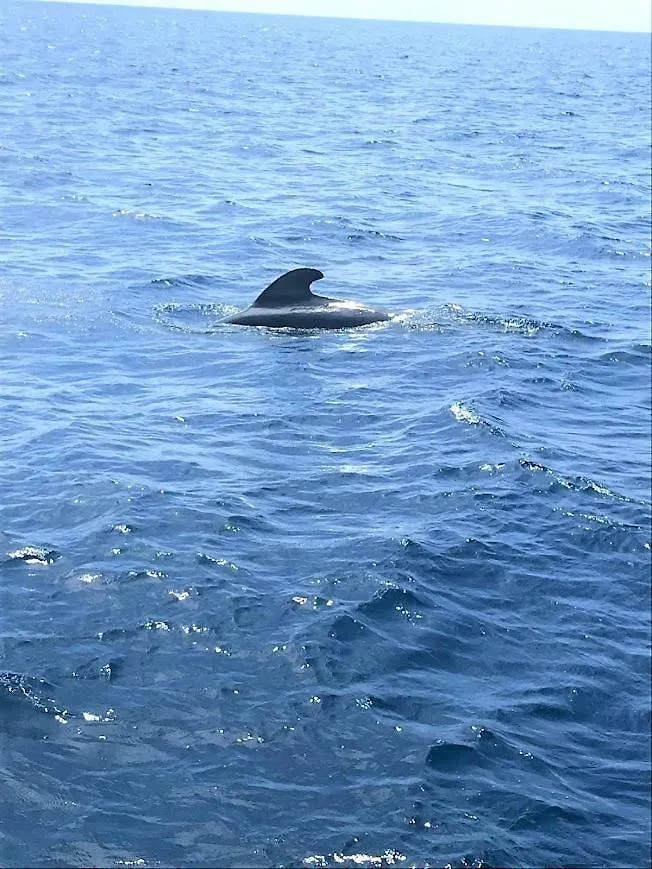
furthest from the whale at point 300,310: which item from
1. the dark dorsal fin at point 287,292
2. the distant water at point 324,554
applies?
the distant water at point 324,554

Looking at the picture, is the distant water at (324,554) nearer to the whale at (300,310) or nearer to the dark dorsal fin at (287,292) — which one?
the whale at (300,310)

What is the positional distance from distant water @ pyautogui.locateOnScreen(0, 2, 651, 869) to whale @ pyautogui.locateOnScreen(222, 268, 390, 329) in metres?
0.42

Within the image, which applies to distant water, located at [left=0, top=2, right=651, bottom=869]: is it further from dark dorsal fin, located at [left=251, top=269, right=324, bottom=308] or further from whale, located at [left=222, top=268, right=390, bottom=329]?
dark dorsal fin, located at [left=251, top=269, right=324, bottom=308]

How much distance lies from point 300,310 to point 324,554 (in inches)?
365

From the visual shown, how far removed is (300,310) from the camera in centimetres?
2108

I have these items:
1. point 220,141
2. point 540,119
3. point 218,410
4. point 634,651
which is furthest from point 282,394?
point 540,119

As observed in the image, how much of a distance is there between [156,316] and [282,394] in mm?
5049

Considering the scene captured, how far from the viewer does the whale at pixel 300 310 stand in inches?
824

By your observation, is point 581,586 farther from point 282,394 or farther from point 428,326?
point 428,326

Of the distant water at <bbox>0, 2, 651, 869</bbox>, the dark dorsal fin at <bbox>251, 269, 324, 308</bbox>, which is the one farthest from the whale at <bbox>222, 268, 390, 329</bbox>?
the distant water at <bbox>0, 2, 651, 869</bbox>

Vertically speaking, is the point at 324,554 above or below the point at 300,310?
below

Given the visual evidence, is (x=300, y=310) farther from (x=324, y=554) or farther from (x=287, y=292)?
(x=324, y=554)

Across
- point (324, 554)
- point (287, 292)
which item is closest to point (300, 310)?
point (287, 292)

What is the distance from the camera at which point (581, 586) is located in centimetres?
1213
